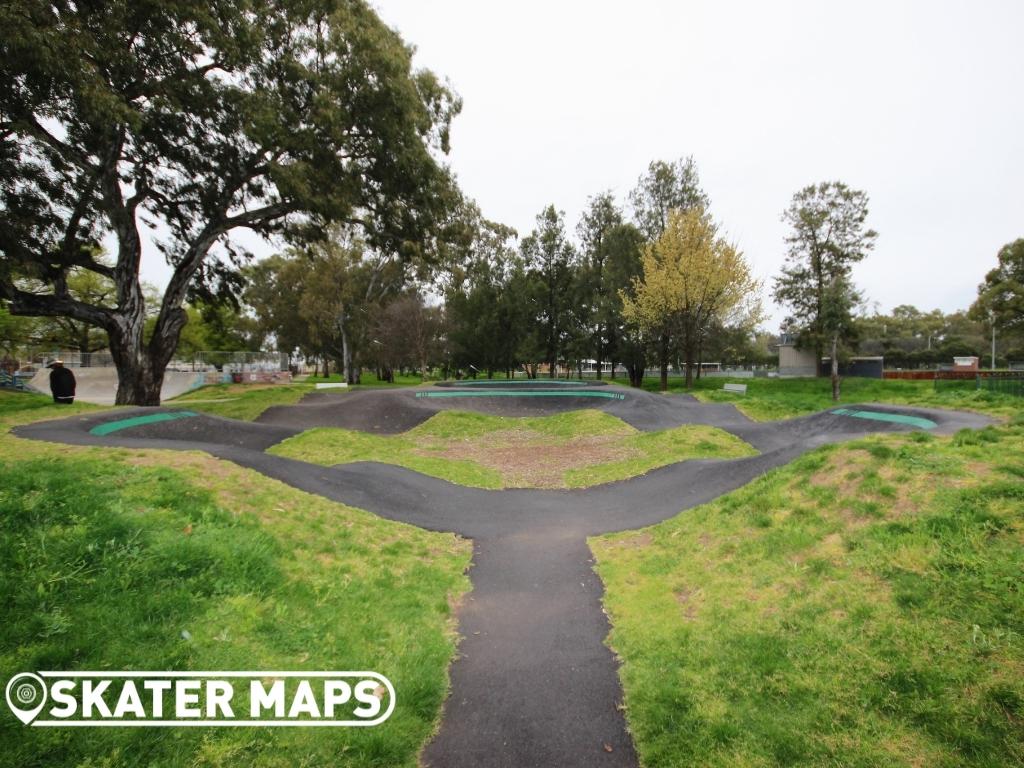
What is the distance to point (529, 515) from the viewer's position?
9055 millimetres

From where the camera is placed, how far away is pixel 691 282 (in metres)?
28.5

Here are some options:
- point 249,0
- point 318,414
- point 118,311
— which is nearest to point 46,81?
point 249,0

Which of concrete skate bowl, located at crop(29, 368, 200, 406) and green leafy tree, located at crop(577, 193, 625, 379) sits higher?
green leafy tree, located at crop(577, 193, 625, 379)

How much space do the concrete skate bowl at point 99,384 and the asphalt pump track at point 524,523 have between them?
723 inches

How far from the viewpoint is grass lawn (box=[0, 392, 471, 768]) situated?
283cm

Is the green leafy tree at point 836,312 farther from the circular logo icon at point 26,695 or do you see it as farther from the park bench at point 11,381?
the park bench at point 11,381

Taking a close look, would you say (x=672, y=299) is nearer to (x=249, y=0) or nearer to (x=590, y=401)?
(x=590, y=401)

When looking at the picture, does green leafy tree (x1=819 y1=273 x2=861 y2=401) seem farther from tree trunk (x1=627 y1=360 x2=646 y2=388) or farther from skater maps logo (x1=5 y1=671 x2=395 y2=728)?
skater maps logo (x1=5 y1=671 x2=395 y2=728)

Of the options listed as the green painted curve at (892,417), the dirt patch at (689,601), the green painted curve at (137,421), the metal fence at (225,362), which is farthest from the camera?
the metal fence at (225,362)

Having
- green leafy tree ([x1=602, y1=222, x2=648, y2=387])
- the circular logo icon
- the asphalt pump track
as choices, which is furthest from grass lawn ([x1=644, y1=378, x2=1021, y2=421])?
the circular logo icon

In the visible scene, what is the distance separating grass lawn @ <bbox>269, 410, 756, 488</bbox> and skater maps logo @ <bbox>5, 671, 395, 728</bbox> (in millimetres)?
7575

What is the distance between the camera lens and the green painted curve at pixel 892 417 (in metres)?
11.1

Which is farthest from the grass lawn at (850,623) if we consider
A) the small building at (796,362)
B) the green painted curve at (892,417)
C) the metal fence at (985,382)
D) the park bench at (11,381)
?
the small building at (796,362)

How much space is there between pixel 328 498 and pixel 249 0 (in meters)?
16.4
